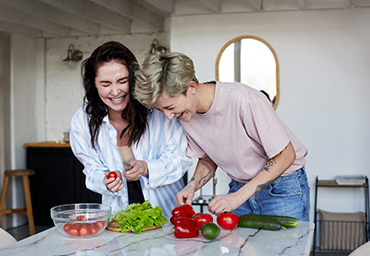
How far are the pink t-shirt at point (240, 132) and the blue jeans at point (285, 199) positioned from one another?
0.20ft

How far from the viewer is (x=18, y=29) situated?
19.4 ft

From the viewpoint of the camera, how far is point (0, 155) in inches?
233

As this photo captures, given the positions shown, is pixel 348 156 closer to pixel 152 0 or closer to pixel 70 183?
pixel 152 0

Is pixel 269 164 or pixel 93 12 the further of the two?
pixel 93 12

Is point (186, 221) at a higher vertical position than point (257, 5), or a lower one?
lower

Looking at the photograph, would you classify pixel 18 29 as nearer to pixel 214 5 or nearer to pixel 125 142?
pixel 214 5

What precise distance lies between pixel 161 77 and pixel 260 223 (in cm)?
77

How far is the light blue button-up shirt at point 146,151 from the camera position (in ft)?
7.14

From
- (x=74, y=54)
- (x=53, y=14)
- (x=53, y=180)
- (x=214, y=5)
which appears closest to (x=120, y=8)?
(x=53, y=14)

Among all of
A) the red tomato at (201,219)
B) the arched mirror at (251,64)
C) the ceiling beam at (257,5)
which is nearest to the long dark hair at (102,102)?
the red tomato at (201,219)

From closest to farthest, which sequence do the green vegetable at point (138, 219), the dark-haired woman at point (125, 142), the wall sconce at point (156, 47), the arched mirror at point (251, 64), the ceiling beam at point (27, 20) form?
the green vegetable at point (138, 219), the dark-haired woman at point (125, 142), the arched mirror at point (251, 64), the ceiling beam at point (27, 20), the wall sconce at point (156, 47)

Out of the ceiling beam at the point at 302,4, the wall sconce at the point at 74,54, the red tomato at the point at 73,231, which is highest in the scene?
the ceiling beam at the point at 302,4

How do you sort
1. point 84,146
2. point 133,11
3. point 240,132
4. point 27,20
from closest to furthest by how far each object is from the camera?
point 240,132 → point 84,146 → point 133,11 → point 27,20

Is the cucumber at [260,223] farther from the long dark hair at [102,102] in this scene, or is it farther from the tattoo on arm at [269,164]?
the long dark hair at [102,102]
